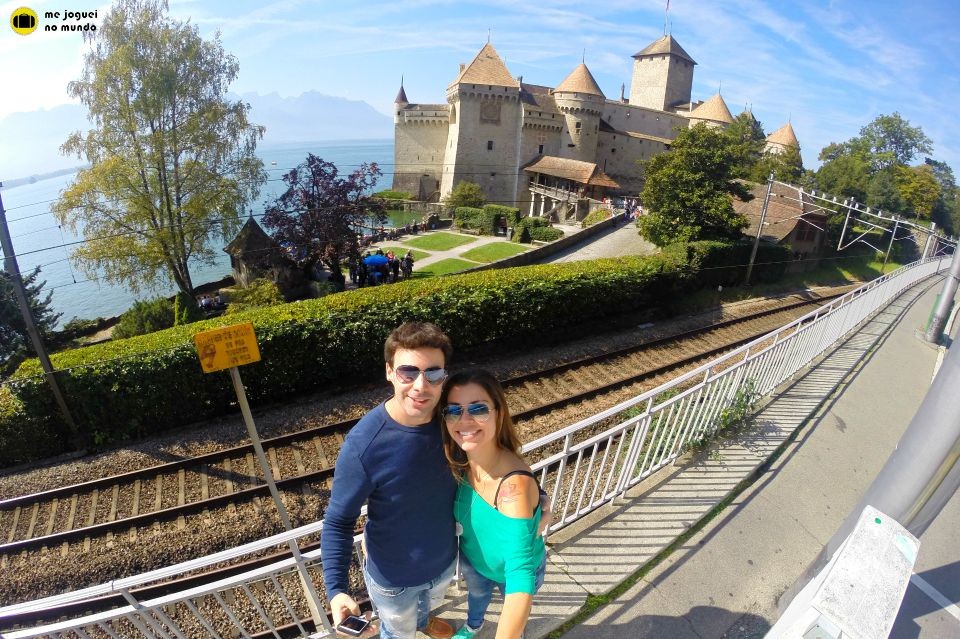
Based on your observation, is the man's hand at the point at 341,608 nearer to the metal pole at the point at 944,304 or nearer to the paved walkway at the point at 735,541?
the paved walkway at the point at 735,541

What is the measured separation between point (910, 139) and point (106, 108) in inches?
2947

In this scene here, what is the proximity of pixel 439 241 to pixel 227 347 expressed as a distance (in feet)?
86.7

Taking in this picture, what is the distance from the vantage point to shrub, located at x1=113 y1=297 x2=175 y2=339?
15.5 meters

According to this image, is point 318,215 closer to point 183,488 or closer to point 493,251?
point 493,251

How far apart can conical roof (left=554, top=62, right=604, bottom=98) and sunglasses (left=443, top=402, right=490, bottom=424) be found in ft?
162

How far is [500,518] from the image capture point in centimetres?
208

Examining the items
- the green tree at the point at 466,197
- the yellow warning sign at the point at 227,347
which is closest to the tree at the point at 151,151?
the yellow warning sign at the point at 227,347

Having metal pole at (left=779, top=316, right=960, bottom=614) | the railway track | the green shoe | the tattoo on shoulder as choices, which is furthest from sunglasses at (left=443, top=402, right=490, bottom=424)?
the railway track

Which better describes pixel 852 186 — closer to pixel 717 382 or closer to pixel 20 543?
pixel 717 382

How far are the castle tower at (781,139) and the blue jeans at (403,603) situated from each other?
59.1 metres

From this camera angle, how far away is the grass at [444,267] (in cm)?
2229

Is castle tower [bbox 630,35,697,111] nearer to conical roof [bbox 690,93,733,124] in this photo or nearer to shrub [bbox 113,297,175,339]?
conical roof [bbox 690,93,733,124]

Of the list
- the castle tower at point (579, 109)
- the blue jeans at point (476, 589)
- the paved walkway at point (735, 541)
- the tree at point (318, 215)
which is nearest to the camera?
the blue jeans at point (476, 589)

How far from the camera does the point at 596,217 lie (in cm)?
3328
